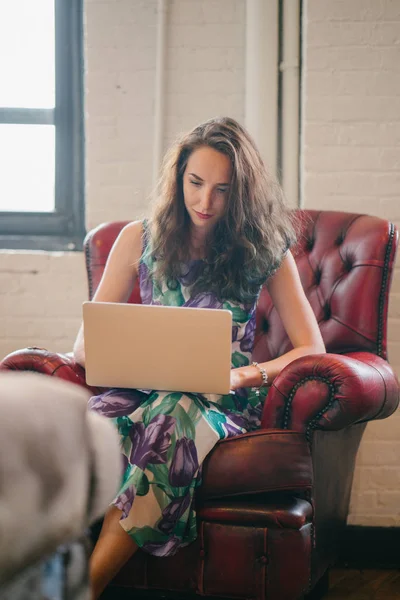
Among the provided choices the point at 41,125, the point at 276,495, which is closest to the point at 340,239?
the point at 276,495

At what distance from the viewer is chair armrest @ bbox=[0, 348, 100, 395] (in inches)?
76.7

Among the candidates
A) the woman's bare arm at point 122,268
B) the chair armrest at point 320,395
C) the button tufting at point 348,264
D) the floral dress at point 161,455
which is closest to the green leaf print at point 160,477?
the floral dress at point 161,455

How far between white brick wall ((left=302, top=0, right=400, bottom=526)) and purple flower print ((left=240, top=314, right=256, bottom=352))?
0.64 metres

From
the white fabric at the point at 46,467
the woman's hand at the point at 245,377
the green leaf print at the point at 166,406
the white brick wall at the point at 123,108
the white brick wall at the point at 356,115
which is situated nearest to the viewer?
the white fabric at the point at 46,467

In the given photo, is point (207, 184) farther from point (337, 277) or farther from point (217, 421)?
point (217, 421)

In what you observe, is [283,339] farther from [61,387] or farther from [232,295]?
[61,387]

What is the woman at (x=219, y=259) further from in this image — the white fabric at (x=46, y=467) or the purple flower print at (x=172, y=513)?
the white fabric at (x=46, y=467)

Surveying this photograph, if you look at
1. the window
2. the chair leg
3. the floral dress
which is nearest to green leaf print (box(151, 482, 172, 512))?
the floral dress

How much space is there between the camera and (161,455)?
1.69m

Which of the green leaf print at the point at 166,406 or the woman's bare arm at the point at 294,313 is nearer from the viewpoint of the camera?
the green leaf print at the point at 166,406

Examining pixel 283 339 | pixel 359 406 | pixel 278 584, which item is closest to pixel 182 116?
pixel 283 339

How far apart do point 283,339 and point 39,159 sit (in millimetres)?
1334

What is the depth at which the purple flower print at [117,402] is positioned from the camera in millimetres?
1794

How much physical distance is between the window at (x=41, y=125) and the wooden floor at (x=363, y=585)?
149 centimetres
